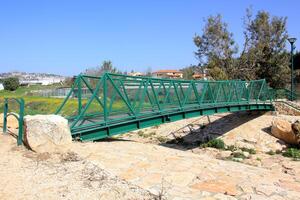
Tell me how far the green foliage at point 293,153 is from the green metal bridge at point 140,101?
355cm

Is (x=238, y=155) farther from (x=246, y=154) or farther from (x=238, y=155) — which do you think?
(x=246, y=154)

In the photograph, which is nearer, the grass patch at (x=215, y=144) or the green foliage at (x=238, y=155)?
the green foliage at (x=238, y=155)

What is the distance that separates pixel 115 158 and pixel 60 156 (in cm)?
115

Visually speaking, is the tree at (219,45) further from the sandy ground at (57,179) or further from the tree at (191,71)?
the sandy ground at (57,179)

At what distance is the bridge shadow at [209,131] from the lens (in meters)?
21.8

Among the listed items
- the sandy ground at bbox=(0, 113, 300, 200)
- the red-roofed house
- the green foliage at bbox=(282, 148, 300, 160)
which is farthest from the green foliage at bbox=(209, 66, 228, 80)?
the red-roofed house

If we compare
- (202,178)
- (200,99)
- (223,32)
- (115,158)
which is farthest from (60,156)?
(223,32)

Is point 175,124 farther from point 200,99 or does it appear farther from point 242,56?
point 242,56

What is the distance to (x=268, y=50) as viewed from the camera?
35.7 metres

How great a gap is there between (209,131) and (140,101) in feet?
34.7

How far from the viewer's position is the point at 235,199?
6.16 metres

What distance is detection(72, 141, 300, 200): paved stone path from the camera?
21.0 ft

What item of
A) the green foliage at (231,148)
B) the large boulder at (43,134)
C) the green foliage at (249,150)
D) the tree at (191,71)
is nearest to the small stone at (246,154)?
the green foliage at (249,150)

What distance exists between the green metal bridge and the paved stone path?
2460 millimetres
